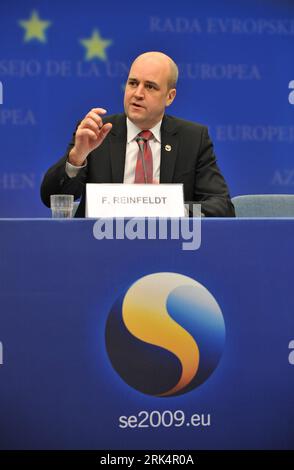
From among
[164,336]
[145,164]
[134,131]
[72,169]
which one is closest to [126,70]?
[134,131]

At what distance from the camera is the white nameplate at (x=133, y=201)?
1937 mm

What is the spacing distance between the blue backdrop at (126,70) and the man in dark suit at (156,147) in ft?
6.00

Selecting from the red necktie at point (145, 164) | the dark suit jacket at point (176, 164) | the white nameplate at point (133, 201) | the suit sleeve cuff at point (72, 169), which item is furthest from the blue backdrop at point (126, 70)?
the white nameplate at point (133, 201)

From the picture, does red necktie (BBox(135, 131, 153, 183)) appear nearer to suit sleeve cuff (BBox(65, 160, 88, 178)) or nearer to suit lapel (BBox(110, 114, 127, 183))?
suit lapel (BBox(110, 114, 127, 183))

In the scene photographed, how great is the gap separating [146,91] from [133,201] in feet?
2.61

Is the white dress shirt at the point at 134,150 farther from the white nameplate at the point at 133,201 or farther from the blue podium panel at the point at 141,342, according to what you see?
the blue podium panel at the point at 141,342

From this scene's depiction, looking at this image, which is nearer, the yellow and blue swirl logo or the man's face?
the yellow and blue swirl logo

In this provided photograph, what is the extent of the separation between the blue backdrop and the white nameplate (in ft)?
8.58

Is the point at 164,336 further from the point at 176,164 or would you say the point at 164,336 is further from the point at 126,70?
the point at 126,70

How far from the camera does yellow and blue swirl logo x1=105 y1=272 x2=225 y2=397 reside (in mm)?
1738

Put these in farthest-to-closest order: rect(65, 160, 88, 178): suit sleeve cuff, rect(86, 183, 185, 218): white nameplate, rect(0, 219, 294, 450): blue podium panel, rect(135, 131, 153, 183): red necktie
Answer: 1. rect(135, 131, 153, 183): red necktie
2. rect(65, 160, 88, 178): suit sleeve cuff
3. rect(86, 183, 185, 218): white nameplate
4. rect(0, 219, 294, 450): blue podium panel

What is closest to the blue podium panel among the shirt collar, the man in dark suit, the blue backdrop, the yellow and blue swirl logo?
the yellow and blue swirl logo

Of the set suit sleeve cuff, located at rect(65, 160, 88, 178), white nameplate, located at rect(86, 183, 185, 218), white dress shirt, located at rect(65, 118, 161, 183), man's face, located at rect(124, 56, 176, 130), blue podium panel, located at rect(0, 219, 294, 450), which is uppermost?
man's face, located at rect(124, 56, 176, 130)

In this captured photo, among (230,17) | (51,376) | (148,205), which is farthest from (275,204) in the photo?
(230,17)
